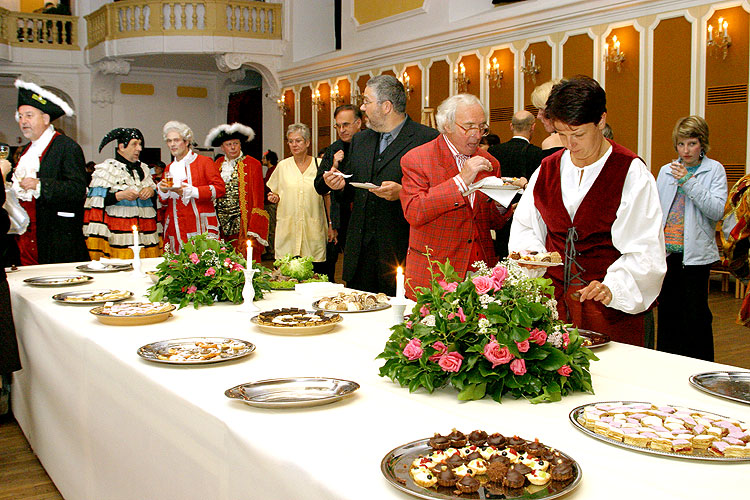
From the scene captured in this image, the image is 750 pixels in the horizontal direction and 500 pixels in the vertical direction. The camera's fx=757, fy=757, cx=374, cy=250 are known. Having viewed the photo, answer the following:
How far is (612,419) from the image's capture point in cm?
148

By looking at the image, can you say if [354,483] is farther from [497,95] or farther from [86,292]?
[497,95]

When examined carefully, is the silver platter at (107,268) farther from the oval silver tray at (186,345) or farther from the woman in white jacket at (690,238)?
the woman in white jacket at (690,238)

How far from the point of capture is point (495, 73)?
10.5 metres

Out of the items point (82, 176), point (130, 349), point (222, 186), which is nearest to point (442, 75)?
point (222, 186)

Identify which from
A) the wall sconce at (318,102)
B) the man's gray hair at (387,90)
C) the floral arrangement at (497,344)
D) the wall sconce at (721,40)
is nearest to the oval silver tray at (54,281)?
the man's gray hair at (387,90)

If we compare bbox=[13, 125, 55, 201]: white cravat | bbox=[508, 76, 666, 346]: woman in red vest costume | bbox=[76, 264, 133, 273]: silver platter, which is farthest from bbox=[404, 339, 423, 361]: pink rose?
bbox=[13, 125, 55, 201]: white cravat

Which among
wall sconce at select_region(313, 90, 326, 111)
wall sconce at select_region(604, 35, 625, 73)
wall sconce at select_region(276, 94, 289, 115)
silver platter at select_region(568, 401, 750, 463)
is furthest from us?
wall sconce at select_region(276, 94, 289, 115)

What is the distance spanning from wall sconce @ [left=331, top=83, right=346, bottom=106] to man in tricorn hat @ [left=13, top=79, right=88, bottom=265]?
8.93 metres

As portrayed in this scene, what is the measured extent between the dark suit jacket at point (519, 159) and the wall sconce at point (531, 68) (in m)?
5.66

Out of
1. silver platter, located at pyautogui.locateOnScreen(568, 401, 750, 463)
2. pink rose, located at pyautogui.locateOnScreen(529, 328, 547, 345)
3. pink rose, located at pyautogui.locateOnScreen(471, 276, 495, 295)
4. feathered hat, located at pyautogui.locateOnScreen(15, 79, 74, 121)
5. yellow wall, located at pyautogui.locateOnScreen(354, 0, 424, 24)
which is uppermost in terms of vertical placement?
yellow wall, located at pyautogui.locateOnScreen(354, 0, 424, 24)

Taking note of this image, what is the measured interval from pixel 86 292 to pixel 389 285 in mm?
1468

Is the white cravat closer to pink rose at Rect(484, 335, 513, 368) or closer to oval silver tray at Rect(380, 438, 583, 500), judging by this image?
pink rose at Rect(484, 335, 513, 368)

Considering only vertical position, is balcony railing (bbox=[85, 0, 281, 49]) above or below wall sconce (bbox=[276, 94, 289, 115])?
above

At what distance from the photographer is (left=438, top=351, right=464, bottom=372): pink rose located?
5.45ft
